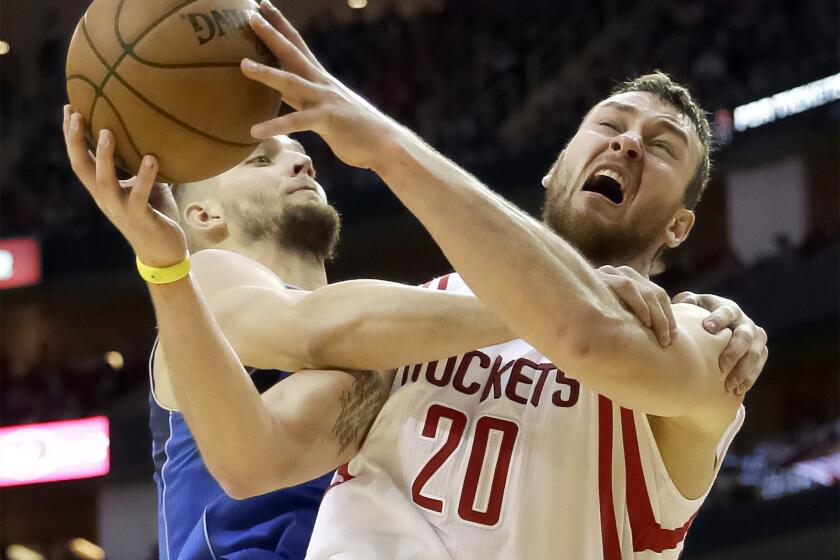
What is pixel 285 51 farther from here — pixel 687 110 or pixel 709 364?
pixel 687 110

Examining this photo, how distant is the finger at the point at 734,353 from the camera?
9.30 feet

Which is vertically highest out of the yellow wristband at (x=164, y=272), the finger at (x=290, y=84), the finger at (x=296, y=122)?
the finger at (x=290, y=84)

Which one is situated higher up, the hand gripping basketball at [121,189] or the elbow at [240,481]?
the hand gripping basketball at [121,189]

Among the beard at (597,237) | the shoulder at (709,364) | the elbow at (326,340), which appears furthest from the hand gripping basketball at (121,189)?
the beard at (597,237)

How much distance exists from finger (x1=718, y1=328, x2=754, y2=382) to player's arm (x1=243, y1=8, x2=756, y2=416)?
53 cm

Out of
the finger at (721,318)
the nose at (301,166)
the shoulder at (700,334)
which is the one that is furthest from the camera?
the nose at (301,166)

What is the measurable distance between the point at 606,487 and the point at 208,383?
96 cm

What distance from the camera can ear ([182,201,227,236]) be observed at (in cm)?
421

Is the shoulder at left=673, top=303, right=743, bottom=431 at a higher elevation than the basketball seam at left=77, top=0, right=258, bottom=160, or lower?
lower

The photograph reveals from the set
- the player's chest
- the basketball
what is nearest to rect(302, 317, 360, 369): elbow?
the player's chest

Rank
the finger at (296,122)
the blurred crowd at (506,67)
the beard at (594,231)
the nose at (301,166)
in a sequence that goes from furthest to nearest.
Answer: the blurred crowd at (506,67) → the nose at (301,166) → the beard at (594,231) → the finger at (296,122)

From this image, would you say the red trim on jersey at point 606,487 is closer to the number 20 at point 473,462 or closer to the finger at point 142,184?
the number 20 at point 473,462

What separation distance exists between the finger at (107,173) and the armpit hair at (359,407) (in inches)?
34.9

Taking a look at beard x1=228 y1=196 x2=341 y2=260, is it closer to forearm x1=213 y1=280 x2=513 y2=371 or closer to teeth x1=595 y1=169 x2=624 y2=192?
forearm x1=213 y1=280 x2=513 y2=371
